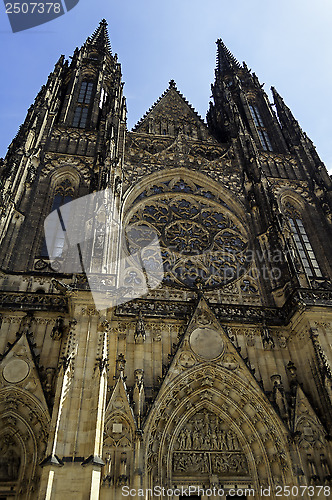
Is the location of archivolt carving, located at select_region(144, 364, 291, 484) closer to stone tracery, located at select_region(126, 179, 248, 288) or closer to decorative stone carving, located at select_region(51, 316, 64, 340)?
decorative stone carving, located at select_region(51, 316, 64, 340)

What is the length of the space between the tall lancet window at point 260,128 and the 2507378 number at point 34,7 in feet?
44.0

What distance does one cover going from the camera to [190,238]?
47.6 ft

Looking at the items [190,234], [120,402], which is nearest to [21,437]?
[120,402]

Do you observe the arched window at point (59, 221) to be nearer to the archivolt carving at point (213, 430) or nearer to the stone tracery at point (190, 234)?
the stone tracery at point (190, 234)

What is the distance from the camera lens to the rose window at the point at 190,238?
13.4 m

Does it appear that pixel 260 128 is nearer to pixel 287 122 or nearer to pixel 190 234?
pixel 287 122

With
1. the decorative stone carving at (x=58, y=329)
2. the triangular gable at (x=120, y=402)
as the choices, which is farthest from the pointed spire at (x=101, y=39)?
the triangular gable at (x=120, y=402)

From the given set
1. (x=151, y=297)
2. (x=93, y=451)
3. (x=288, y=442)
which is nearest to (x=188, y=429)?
(x=288, y=442)

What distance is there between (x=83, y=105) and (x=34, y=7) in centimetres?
1159

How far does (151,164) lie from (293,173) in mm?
6643

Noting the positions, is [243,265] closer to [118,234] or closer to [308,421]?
[118,234]

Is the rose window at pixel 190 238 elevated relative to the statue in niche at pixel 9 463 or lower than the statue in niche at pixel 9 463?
elevated

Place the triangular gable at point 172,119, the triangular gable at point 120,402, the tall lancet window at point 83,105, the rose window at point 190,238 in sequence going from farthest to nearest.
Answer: the triangular gable at point 172,119 < the tall lancet window at point 83,105 < the rose window at point 190,238 < the triangular gable at point 120,402

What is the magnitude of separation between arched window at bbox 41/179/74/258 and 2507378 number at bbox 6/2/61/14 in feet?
22.4
